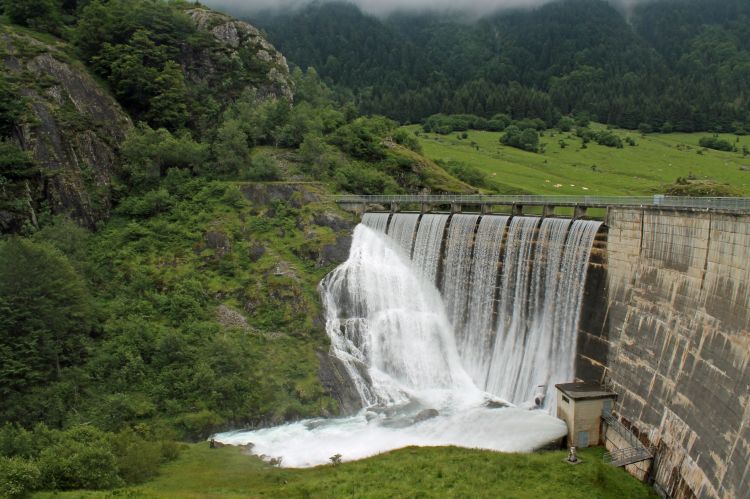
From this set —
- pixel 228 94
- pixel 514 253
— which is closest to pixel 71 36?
pixel 228 94

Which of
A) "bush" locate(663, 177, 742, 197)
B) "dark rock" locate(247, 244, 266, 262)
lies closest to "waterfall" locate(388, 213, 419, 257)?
"dark rock" locate(247, 244, 266, 262)

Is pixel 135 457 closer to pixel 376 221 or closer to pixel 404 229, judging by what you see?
pixel 404 229

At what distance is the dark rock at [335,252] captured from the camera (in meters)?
49.8

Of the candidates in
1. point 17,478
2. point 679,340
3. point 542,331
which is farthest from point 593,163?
point 17,478

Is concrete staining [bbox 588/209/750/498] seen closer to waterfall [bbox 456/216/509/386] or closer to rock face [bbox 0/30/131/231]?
waterfall [bbox 456/216/509/386]

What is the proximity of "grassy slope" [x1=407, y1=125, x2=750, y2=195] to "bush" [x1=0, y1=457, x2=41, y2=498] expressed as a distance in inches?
2482

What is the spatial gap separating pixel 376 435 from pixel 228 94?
54.9 meters

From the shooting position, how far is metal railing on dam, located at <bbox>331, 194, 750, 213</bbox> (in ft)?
91.0

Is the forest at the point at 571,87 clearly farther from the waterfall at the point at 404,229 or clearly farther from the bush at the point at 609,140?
the waterfall at the point at 404,229

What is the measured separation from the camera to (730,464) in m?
21.7

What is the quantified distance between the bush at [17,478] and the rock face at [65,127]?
34.8 m

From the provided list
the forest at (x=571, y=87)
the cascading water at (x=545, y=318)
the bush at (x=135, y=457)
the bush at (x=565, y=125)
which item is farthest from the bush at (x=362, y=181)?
the forest at (x=571, y=87)

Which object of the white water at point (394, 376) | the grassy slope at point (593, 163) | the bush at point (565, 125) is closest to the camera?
the white water at point (394, 376)

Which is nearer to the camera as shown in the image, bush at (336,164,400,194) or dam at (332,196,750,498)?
dam at (332,196,750,498)
